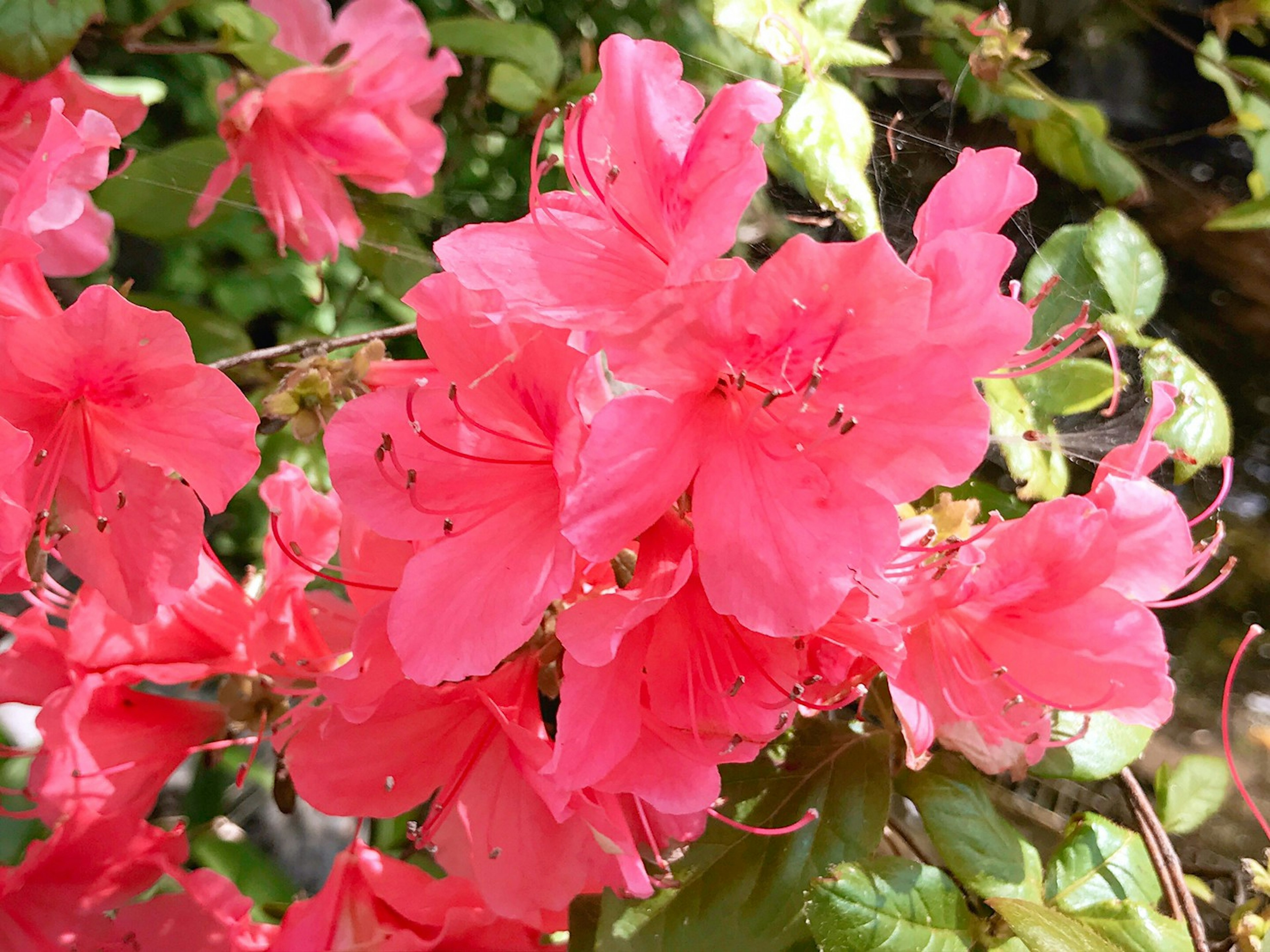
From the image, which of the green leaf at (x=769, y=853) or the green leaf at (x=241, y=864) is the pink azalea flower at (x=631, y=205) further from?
the green leaf at (x=241, y=864)

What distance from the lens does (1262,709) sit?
1.39 meters

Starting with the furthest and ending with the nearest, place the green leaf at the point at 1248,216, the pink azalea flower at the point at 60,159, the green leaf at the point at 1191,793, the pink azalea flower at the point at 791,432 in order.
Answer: the green leaf at the point at 1248,216 → the green leaf at the point at 1191,793 → the pink azalea flower at the point at 60,159 → the pink azalea flower at the point at 791,432

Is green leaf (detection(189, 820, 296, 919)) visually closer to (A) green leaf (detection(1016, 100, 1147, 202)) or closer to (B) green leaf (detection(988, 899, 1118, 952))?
(B) green leaf (detection(988, 899, 1118, 952))

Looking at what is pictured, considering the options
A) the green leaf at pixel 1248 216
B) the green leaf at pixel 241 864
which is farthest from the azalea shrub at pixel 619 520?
the green leaf at pixel 241 864

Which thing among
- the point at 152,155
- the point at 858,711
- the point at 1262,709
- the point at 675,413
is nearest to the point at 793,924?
the point at 858,711

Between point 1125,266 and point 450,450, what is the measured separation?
575 millimetres

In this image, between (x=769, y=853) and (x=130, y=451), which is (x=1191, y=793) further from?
(x=130, y=451)

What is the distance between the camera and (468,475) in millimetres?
470

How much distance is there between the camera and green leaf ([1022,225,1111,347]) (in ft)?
2.07

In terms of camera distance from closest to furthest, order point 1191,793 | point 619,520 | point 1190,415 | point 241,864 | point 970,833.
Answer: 1. point 619,520
2. point 970,833
3. point 1190,415
4. point 1191,793
5. point 241,864

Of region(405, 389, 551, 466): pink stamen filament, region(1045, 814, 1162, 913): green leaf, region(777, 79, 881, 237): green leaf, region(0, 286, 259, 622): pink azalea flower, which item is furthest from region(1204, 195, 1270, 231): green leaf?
region(0, 286, 259, 622): pink azalea flower

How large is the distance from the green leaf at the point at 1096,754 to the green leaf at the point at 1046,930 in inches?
3.7

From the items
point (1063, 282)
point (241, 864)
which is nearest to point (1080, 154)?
point (1063, 282)

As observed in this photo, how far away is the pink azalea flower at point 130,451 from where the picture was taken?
502mm
